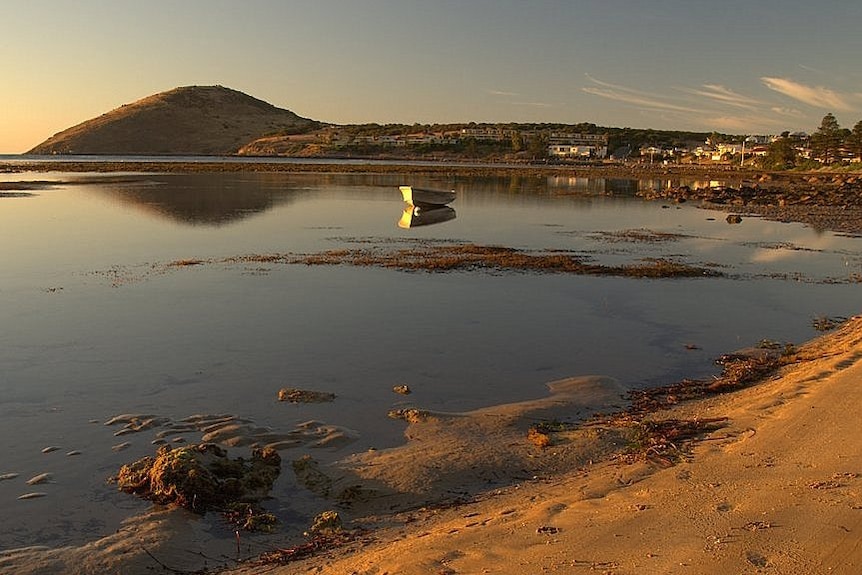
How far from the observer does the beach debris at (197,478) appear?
787 centimetres

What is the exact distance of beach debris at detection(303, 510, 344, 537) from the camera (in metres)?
7.32

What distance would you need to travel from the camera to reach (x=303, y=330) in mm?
15758

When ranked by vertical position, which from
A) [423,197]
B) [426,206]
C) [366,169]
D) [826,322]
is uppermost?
[366,169]

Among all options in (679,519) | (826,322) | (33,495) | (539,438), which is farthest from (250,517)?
(826,322)

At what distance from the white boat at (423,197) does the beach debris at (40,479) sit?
39580 mm

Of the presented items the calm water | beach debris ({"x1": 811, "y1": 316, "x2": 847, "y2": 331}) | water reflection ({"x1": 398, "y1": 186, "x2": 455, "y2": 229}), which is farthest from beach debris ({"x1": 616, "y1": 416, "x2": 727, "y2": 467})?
water reflection ({"x1": 398, "y1": 186, "x2": 455, "y2": 229})

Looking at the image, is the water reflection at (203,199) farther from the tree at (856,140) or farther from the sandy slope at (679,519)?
the tree at (856,140)

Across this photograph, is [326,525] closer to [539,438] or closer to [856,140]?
[539,438]

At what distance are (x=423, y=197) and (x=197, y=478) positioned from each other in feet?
134

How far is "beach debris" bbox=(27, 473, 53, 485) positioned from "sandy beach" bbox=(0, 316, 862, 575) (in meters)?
1.62

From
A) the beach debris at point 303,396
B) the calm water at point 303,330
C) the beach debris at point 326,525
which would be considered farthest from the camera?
the beach debris at point 303,396

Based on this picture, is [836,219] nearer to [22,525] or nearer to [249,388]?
[249,388]

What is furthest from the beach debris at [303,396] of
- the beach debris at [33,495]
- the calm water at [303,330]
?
the beach debris at [33,495]

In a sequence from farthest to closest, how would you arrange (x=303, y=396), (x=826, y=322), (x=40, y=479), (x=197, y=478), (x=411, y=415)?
(x=826, y=322) → (x=303, y=396) → (x=411, y=415) → (x=40, y=479) → (x=197, y=478)
